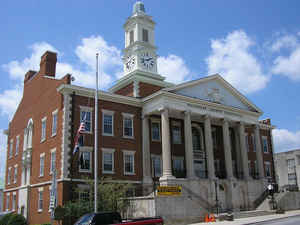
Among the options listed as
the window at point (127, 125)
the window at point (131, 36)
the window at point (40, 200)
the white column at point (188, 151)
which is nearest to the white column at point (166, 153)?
the white column at point (188, 151)

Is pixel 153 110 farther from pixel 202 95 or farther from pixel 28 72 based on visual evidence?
pixel 28 72

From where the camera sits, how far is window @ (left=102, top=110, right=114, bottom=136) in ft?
112

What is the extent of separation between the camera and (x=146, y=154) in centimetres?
3581

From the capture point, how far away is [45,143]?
34.7m

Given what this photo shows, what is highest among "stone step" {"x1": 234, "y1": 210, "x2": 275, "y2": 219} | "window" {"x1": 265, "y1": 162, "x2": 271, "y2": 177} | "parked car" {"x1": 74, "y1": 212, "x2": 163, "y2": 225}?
"window" {"x1": 265, "y1": 162, "x2": 271, "y2": 177}

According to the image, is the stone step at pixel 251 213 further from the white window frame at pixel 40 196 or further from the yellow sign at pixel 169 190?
the white window frame at pixel 40 196

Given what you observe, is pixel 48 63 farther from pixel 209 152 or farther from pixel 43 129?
pixel 209 152

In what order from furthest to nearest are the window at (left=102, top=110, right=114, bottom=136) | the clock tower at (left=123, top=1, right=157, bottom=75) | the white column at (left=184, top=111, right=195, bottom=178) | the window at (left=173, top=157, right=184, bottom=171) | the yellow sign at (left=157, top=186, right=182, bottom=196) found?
1. the clock tower at (left=123, top=1, right=157, bottom=75)
2. the window at (left=173, top=157, right=184, bottom=171)
3. the window at (left=102, top=110, right=114, bottom=136)
4. the white column at (left=184, top=111, right=195, bottom=178)
5. the yellow sign at (left=157, top=186, right=182, bottom=196)

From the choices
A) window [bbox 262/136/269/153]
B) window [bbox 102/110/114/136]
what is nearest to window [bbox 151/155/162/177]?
window [bbox 102/110/114/136]

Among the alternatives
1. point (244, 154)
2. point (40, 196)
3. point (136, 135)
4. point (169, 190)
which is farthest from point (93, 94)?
point (244, 154)

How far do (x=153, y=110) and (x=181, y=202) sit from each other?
404 inches

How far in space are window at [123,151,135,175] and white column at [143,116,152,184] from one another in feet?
4.42

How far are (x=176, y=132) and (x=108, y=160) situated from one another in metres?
9.98

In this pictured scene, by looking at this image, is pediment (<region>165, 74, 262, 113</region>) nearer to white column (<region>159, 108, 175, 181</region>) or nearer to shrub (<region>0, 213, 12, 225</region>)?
white column (<region>159, 108, 175, 181</region>)
